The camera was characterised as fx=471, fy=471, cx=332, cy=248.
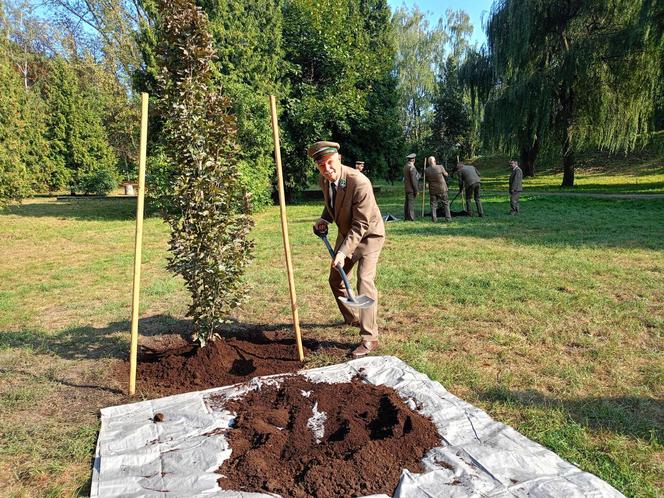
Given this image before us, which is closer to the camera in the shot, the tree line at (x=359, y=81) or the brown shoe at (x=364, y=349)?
the brown shoe at (x=364, y=349)

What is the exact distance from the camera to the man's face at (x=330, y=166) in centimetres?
458

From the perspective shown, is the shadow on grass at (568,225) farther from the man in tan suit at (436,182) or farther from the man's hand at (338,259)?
the man's hand at (338,259)

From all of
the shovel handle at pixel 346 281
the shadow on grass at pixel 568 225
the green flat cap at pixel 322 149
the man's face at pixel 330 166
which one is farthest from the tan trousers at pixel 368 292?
the shadow on grass at pixel 568 225

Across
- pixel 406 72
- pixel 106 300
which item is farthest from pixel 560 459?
pixel 406 72

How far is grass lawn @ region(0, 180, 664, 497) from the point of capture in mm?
3195

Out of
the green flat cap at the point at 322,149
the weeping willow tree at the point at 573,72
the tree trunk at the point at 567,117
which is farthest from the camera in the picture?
the tree trunk at the point at 567,117

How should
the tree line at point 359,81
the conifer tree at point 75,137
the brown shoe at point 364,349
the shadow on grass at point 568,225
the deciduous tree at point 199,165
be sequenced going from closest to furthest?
the deciduous tree at point 199,165 → the brown shoe at point 364,349 → the shadow on grass at point 568,225 → the tree line at point 359,81 → the conifer tree at point 75,137

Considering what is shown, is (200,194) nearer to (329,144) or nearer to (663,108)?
(329,144)

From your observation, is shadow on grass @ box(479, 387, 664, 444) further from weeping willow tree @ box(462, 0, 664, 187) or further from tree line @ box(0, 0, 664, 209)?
weeping willow tree @ box(462, 0, 664, 187)

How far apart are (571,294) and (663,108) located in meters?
19.7

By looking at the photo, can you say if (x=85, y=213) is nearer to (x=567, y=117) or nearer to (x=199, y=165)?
(x=199, y=165)

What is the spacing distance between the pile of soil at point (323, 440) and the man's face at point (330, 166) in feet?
6.63

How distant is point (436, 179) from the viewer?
13375mm

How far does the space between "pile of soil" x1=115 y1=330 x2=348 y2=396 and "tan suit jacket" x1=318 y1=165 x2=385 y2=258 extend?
3.63 feet
